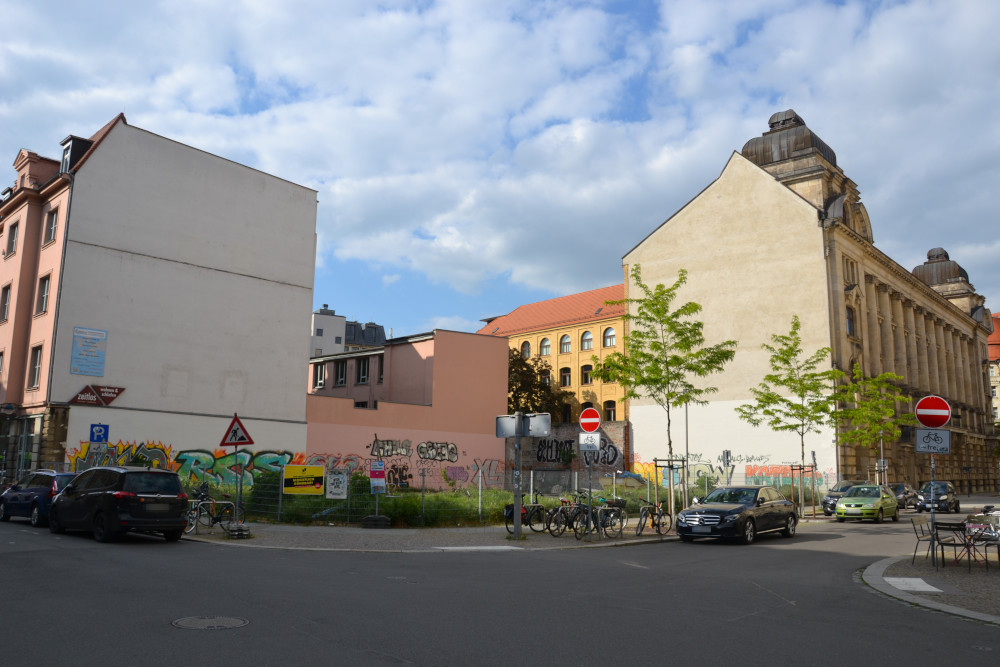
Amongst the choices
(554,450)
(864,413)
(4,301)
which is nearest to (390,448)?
(554,450)

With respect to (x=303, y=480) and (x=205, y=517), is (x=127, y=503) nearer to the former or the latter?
(x=205, y=517)

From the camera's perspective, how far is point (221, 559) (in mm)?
13836

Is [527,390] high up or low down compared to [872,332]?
down

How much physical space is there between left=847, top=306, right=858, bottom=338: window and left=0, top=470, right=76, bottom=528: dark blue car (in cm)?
4258

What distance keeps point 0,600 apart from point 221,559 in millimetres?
5061

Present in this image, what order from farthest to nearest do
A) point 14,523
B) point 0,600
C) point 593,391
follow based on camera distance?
point 593,391
point 14,523
point 0,600

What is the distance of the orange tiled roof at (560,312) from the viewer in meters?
70.1

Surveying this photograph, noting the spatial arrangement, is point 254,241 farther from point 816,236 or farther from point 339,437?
point 816,236

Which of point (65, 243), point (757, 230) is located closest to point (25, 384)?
point (65, 243)

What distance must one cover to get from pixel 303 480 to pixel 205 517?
3.25 m

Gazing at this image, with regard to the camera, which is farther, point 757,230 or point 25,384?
point 757,230

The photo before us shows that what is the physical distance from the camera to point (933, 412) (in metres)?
14.1

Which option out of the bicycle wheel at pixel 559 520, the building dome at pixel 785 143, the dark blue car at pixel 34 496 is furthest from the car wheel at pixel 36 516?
the building dome at pixel 785 143

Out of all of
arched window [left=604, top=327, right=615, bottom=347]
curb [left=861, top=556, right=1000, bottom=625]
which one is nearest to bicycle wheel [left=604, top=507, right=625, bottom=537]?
curb [left=861, top=556, right=1000, bottom=625]
